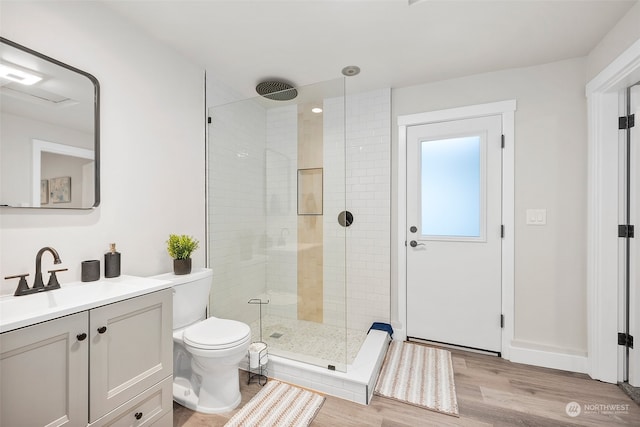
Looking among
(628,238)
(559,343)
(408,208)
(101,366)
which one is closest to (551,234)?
(628,238)

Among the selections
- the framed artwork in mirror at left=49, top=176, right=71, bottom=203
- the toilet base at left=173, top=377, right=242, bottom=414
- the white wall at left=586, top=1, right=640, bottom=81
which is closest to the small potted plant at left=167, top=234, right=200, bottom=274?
the framed artwork in mirror at left=49, top=176, right=71, bottom=203

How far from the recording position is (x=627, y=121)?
6.56 feet

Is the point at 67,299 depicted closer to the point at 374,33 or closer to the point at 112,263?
the point at 112,263

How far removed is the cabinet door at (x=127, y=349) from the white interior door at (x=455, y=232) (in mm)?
2116

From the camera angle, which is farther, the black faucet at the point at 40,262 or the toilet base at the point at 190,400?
the toilet base at the point at 190,400

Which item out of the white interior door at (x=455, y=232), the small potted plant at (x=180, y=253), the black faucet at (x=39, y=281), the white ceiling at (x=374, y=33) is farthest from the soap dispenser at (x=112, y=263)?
the white interior door at (x=455, y=232)

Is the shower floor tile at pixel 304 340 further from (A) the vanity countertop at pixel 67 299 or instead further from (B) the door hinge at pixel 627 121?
(B) the door hinge at pixel 627 121

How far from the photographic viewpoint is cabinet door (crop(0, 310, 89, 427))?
986 mm

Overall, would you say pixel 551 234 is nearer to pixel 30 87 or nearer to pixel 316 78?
pixel 316 78

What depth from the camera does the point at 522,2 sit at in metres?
1.69

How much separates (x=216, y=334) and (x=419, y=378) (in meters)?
1.51

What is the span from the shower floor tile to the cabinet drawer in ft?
2.75

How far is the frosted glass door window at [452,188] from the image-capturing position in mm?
2574

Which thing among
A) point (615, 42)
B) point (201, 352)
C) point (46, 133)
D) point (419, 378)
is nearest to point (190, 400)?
point (201, 352)
